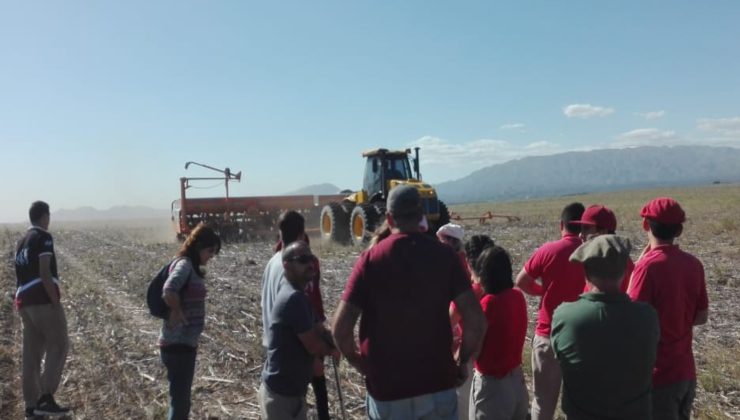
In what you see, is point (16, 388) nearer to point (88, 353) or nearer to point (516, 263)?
point (88, 353)

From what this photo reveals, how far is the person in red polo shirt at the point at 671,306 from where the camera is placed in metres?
3.12

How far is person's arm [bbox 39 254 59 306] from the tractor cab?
463 inches

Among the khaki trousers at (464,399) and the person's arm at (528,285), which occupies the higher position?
the person's arm at (528,285)

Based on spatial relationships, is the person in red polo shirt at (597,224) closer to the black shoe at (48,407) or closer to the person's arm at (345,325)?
the person's arm at (345,325)

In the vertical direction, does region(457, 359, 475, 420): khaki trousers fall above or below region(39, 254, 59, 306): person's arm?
below

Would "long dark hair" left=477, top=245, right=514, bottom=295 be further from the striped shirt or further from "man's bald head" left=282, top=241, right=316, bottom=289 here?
the striped shirt

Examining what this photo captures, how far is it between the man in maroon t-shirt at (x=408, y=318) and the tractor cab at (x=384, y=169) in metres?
13.6

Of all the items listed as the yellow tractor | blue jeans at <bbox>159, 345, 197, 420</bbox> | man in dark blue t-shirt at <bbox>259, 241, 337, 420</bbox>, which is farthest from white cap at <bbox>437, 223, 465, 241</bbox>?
the yellow tractor

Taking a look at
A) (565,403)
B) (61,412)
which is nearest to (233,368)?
(61,412)

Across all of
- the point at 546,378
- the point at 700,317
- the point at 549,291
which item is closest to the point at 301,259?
the point at 549,291

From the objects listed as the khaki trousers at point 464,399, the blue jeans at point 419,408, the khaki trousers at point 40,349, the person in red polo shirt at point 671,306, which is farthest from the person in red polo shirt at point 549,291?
the khaki trousers at point 40,349

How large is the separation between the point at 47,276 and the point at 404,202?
372 centimetres

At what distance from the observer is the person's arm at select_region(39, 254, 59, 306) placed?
4.96m

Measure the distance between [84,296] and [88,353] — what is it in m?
4.37
